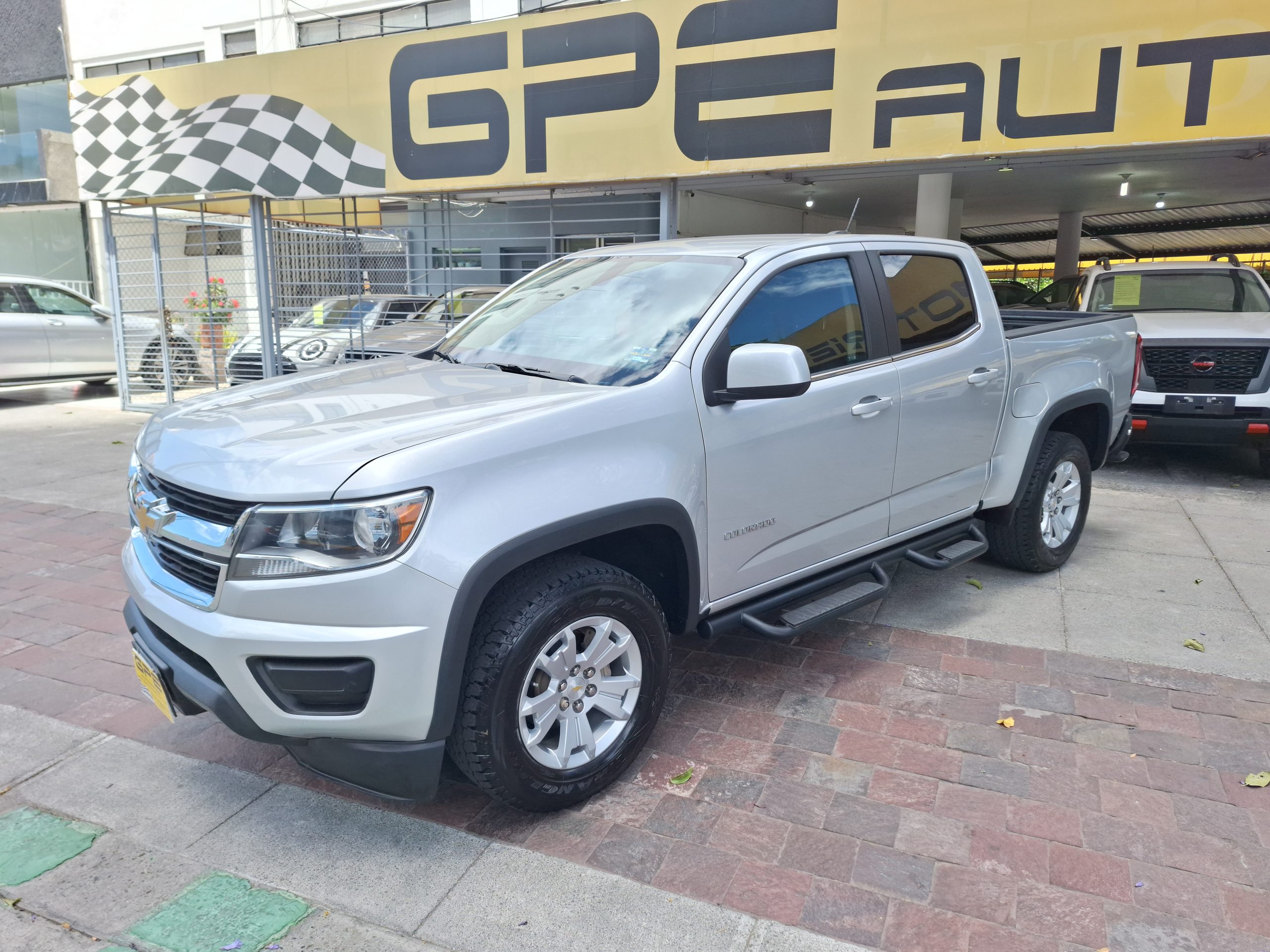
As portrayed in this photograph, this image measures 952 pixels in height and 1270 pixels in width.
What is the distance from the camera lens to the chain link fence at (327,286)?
10.1m

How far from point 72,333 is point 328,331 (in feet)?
13.8

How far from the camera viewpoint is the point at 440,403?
9.54 feet

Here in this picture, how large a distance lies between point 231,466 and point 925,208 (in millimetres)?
11178

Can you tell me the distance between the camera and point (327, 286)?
1118 centimetres

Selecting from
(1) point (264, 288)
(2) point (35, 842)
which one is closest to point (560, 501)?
(2) point (35, 842)

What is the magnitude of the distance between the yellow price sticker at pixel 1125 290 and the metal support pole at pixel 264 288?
8.91m

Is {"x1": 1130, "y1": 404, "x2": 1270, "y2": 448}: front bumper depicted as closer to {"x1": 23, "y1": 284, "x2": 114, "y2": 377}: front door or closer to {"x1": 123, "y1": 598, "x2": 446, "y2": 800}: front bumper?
{"x1": 123, "y1": 598, "x2": 446, "y2": 800}: front bumper

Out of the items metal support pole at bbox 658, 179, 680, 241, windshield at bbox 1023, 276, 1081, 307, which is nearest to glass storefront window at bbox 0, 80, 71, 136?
metal support pole at bbox 658, 179, 680, 241

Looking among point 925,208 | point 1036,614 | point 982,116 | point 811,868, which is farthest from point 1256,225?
point 811,868

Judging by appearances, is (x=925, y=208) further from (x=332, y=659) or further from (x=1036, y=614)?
(x=332, y=659)

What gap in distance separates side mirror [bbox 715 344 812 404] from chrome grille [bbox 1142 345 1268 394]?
573 cm

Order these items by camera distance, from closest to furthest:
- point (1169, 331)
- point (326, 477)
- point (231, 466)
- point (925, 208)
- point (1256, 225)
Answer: point (326, 477) < point (231, 466) < point (1169, 331) < point (925, 208) < point (1256, 225)

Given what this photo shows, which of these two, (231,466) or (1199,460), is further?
(1199,460)

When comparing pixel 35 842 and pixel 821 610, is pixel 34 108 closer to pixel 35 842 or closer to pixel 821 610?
pixel 35 842
